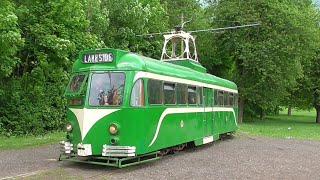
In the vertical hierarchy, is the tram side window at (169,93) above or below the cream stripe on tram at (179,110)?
above

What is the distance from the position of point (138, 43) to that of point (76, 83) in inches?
782

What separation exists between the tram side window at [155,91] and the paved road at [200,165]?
1.78m

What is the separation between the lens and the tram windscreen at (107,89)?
13047 mm

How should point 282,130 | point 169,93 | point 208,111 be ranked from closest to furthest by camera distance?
point 169,93 → point 208,111 → point 282,130

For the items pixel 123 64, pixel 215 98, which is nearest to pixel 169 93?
pixel 123 64

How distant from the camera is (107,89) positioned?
1316cm

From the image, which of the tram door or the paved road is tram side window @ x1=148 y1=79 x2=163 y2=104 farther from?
the tram door

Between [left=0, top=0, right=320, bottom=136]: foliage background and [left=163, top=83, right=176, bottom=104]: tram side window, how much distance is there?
7.36 m

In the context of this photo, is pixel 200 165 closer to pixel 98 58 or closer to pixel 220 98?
pixel 98 58

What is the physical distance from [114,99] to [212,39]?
31.7 m

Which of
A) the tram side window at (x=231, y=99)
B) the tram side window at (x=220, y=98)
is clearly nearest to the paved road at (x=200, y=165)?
the tram side window at (x=220, y=98)

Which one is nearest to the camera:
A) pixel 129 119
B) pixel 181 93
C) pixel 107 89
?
pixel 129 119

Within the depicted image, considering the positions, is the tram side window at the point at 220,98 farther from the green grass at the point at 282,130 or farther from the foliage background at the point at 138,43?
the foliage background at the point at 138,43

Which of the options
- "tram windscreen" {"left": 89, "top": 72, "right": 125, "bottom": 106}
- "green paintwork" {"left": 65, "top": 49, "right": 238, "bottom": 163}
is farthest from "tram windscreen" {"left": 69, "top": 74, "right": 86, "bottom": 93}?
"tram windscreen" {"left": 89, "top": 72, "right": 125, "bottom": 106}
